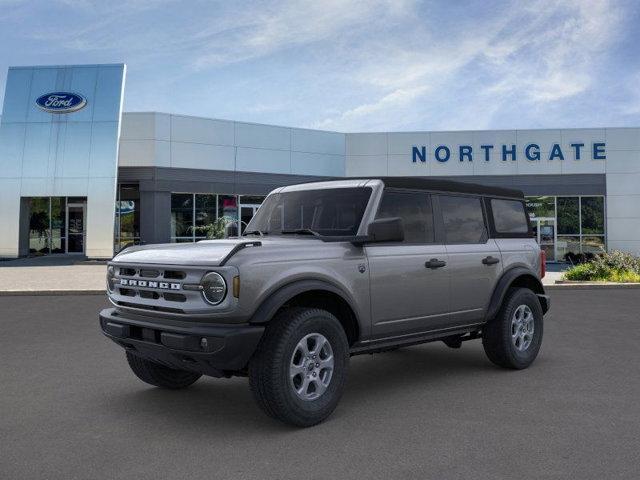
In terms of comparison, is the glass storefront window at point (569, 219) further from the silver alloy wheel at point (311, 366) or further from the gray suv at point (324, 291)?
the silver alloy wheel at point (311, 366)

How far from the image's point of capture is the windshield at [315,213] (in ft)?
17.9

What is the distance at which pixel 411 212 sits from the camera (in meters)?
5.73

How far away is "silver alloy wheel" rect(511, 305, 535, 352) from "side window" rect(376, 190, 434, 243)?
1.53 meters

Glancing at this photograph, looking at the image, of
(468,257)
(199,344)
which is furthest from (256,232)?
(468,257)

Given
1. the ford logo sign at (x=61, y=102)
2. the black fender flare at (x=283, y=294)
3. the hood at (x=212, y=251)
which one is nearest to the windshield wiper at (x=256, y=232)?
the hood at (x=212, y=251)

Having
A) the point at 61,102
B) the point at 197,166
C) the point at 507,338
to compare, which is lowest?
the point at 507,338

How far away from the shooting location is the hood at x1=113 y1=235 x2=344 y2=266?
4449 mm

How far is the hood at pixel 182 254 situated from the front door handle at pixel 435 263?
5.80ft

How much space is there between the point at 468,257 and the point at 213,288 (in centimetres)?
280

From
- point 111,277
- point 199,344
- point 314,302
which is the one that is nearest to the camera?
point 199,344

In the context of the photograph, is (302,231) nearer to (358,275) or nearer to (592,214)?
(358,275)

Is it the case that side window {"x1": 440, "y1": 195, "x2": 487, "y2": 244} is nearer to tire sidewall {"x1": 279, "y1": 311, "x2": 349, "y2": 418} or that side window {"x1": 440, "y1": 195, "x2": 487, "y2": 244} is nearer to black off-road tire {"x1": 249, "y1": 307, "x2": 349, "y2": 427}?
tire sidewall {"x1": 279, "y1": 311, "x2": 349, "y2": 418}

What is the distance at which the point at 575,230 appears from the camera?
99.5 feet

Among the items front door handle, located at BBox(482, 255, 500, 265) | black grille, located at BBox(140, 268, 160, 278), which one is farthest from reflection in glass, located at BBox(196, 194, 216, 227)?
black grille, located at BBox(140, 268, 160, 278)
